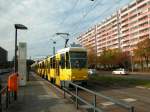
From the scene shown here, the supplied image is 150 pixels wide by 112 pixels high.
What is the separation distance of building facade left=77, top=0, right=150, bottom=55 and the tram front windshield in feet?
346

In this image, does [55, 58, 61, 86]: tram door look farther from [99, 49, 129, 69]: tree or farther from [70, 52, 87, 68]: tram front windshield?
[99, 49, 129, 69]: tree

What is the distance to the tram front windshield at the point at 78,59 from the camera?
89.4 feet

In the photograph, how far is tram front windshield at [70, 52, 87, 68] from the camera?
27.2 meters

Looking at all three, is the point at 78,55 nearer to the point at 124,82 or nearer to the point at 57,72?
the point at 57,72

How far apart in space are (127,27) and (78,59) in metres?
130

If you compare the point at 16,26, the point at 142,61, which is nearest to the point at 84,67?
the point at 16,26

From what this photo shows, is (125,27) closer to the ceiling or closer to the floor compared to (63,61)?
closer to the ceiling

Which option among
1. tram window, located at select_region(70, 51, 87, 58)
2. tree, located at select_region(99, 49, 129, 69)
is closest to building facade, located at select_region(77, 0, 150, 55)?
tree, located at select_region(99, 49, 129, 69)

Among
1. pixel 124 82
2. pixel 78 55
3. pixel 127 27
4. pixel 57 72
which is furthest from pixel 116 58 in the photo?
pixel 78 55

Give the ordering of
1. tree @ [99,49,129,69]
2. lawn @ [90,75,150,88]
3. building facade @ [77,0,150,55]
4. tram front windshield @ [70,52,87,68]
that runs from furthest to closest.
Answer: building facade @ [77,0,150,55]
tree @ [99,49,129,69]
lawn @ [90,75,150,88]
tram front windshield @ [70,52,87,68]

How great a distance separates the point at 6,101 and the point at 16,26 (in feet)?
24.0

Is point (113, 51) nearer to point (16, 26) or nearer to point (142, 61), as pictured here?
point (142, 61)

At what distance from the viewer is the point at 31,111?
12914 millimetres

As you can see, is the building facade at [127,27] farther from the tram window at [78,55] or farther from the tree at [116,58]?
the tram window at [78,55]
